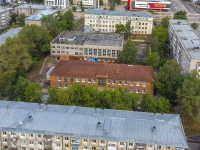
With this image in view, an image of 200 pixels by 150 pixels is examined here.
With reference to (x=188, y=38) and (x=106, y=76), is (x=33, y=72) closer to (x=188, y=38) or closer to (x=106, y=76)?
(x=106, y=76)

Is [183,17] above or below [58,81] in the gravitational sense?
above

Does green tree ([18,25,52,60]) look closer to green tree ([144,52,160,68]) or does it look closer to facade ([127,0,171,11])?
green tree ([144,52,160,68])

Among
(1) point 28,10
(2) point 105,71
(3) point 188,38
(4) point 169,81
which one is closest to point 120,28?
(3) point 188,38

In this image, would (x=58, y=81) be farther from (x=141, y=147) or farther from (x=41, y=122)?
(x=141, y=147)

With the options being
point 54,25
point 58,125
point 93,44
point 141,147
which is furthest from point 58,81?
point 54,25

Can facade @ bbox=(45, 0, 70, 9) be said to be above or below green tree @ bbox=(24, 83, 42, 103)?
above

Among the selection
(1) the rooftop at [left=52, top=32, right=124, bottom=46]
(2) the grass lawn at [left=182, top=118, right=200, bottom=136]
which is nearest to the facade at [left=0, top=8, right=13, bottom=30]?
(1) the rooftop at [left=52, top=32, right=124, bottom=46]
